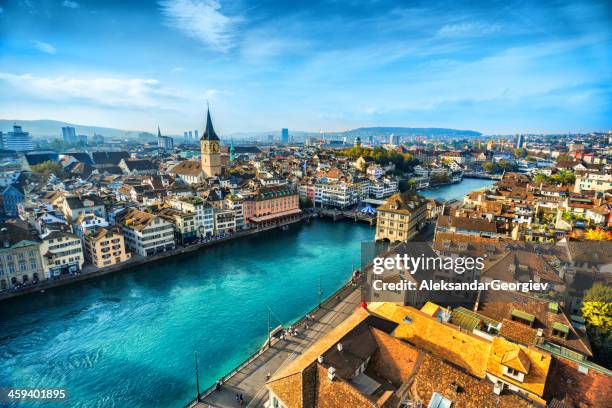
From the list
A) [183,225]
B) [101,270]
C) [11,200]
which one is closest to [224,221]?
[183,225]

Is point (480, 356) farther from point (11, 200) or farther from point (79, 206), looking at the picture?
point (11, 200)

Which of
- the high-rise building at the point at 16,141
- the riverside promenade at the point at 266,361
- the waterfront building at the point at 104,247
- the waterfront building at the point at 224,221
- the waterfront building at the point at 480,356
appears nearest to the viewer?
the waterfront building at the point at 480,356

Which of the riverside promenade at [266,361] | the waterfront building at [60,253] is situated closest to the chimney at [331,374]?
the riverside promenade at [266,361]

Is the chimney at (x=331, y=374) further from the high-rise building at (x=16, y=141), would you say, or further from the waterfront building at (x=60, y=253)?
the high-rise building at (x=16, y=141)

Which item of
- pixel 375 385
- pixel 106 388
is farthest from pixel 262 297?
pixel 375 385

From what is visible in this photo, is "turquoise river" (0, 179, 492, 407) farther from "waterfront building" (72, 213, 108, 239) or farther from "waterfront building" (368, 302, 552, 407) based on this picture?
"waterfront building" (368, 302, 552, 407)

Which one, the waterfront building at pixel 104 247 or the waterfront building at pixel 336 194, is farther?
the waterfront building at pixel 336 194

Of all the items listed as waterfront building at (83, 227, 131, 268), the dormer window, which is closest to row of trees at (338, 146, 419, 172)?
waterfront building at (83, 227, 131, 268)
